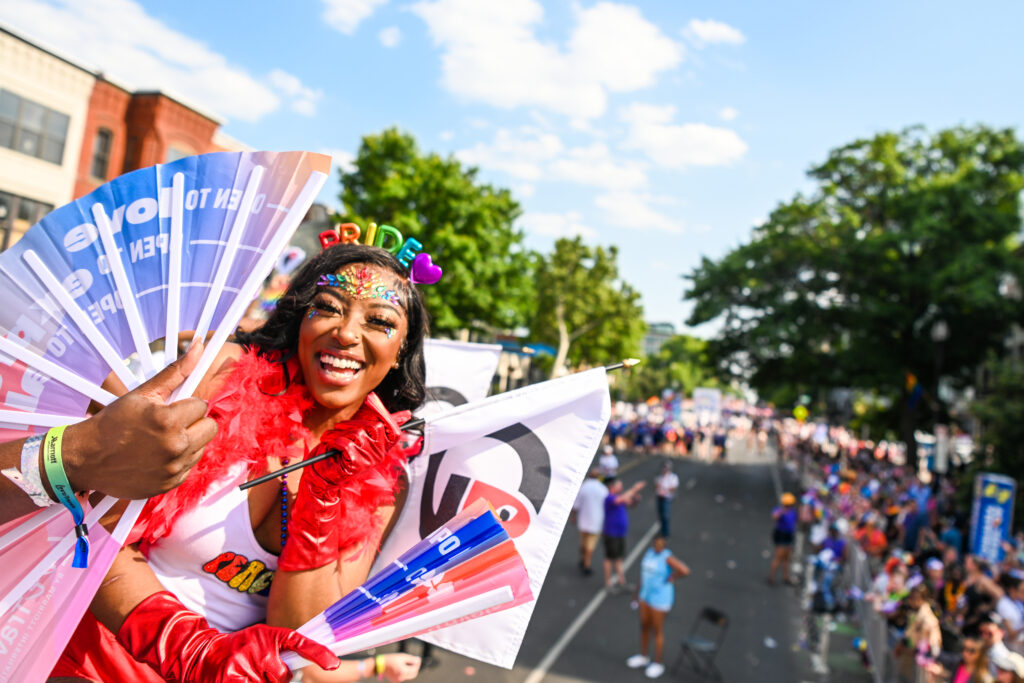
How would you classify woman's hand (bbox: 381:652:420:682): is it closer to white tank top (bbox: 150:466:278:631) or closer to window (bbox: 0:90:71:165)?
white tank top (bbox: 150:466:278:631)

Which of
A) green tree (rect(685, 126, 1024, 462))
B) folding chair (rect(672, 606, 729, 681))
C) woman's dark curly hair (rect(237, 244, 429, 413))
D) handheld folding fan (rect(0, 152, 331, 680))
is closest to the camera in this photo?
handheld folding fan (rect(0, 152, 331, 680))

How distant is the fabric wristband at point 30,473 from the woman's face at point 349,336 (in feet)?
2.18

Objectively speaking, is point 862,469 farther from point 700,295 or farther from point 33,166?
point 33,166

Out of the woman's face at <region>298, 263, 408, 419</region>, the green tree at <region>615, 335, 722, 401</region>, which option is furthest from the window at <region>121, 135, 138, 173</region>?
the green tree at <region>615, 335, 722, 401</region>

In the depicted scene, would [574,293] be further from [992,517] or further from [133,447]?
[133,447]

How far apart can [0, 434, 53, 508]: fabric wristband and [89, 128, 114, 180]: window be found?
21954 millimetres

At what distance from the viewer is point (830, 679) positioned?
8.01 meters

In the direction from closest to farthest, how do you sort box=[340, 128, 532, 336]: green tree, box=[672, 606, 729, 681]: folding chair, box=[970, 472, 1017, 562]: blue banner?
box=[672, 606, 729, 681]: folding chair
box=[970, 472, 1017, 562]: blue banner
box=[340, 128, 532, 336]: green tree

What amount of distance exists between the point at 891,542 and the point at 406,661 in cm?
1442

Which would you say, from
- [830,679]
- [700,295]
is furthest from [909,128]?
[830,679]

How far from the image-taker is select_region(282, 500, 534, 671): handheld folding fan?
1502mm

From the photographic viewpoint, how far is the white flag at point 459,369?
2.87 meters

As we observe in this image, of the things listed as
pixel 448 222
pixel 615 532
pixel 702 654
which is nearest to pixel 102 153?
pixel 448 222

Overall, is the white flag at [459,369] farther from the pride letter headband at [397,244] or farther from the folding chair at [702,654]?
the folding chair at [702,654]
